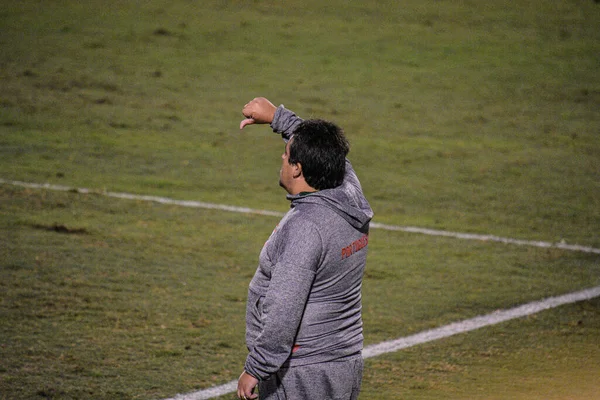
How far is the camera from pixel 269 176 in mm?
10969

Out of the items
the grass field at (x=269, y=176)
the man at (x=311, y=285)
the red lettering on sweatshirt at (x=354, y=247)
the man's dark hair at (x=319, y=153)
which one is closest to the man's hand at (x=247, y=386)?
the man at (x=311, y=285)

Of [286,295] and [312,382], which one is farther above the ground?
[286,295]

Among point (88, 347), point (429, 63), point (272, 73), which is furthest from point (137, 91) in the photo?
point (88, 347)

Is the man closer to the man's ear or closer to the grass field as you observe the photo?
the man's ear

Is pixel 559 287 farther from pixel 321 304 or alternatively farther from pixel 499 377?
pixel 321 304

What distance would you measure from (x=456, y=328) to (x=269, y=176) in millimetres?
4827

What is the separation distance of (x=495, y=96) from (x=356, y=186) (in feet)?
38.7

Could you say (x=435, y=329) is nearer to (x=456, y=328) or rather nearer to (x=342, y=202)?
(x=456, y=328)

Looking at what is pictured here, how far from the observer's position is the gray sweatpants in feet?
11.1

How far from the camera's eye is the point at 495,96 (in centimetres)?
1502

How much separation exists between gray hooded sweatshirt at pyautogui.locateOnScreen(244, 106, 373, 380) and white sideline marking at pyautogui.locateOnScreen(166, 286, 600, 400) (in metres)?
1.90

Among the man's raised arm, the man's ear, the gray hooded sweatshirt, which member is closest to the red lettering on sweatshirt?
the gray hooded sweatshirt

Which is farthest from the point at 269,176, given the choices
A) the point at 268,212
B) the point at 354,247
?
the point at 354,247

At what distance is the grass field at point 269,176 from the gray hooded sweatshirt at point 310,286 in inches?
79.1
